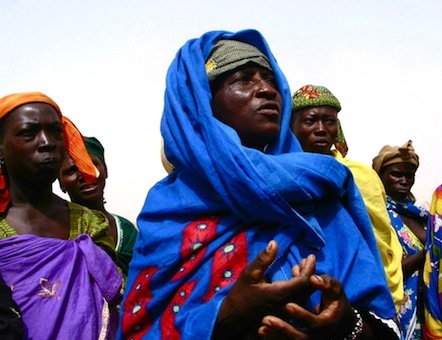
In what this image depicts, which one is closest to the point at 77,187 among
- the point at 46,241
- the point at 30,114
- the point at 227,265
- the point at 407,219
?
the point at 30,114

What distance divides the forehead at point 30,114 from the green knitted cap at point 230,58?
1.02m

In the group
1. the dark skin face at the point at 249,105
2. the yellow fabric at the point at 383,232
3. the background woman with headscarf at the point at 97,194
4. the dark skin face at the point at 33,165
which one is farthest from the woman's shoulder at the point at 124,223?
the dark skin face at the point at 249,105

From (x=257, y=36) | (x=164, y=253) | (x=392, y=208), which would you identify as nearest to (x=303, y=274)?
(x=164, y=253)

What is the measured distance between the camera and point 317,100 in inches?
151

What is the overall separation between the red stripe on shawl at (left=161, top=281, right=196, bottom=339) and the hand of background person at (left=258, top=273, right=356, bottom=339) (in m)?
0.36

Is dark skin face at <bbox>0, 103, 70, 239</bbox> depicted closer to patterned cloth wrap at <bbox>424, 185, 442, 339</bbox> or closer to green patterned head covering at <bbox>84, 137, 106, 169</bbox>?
green patterned head covering at <bbox>84, 137, 106, 169</bbox>

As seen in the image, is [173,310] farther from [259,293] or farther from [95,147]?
[95,147]

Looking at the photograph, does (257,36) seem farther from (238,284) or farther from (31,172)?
(31,172)

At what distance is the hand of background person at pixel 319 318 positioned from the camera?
1.46 meters

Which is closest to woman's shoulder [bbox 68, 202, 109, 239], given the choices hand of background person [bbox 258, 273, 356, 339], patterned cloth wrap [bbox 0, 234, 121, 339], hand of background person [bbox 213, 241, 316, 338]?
patterned cloth wrap [bbox 0, 234, 121, 339]

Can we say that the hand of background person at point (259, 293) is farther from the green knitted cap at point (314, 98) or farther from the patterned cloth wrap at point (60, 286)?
the green knitted cap at point (314, 98)

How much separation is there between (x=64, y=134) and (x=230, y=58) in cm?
136

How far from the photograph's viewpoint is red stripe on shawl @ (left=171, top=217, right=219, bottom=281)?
71.6 inches

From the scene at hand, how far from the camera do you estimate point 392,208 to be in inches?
208
